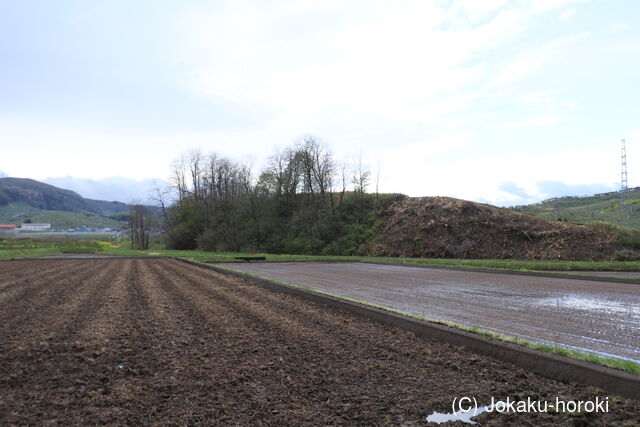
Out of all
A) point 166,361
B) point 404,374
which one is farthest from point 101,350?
point 404,374

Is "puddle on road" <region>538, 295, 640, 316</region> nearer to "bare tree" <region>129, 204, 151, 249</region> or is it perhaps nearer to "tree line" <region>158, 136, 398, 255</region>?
"tree line" <region>158, 136, 398, 255</region>

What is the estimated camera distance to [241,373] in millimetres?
5480

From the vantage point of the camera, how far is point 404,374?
5445mm

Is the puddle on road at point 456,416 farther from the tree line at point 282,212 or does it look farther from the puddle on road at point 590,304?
the tree line at point 282,212

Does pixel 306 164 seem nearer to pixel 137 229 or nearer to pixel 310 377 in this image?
pixel 137 229

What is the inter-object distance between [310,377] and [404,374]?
4.10ft

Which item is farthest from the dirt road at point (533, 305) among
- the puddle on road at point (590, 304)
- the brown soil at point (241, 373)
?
the brown soil at point (241, 373)

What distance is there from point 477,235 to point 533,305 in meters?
27.5

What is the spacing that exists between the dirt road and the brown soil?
6.92 ft

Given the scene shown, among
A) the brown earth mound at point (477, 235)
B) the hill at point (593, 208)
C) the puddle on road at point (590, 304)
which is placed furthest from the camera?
the hill at point (593, 208)

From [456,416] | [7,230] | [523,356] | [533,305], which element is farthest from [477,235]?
[7,230]

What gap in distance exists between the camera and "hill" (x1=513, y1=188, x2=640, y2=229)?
4353 cm

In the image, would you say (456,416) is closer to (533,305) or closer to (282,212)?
(533,305)

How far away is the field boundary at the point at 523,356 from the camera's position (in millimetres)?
4721
